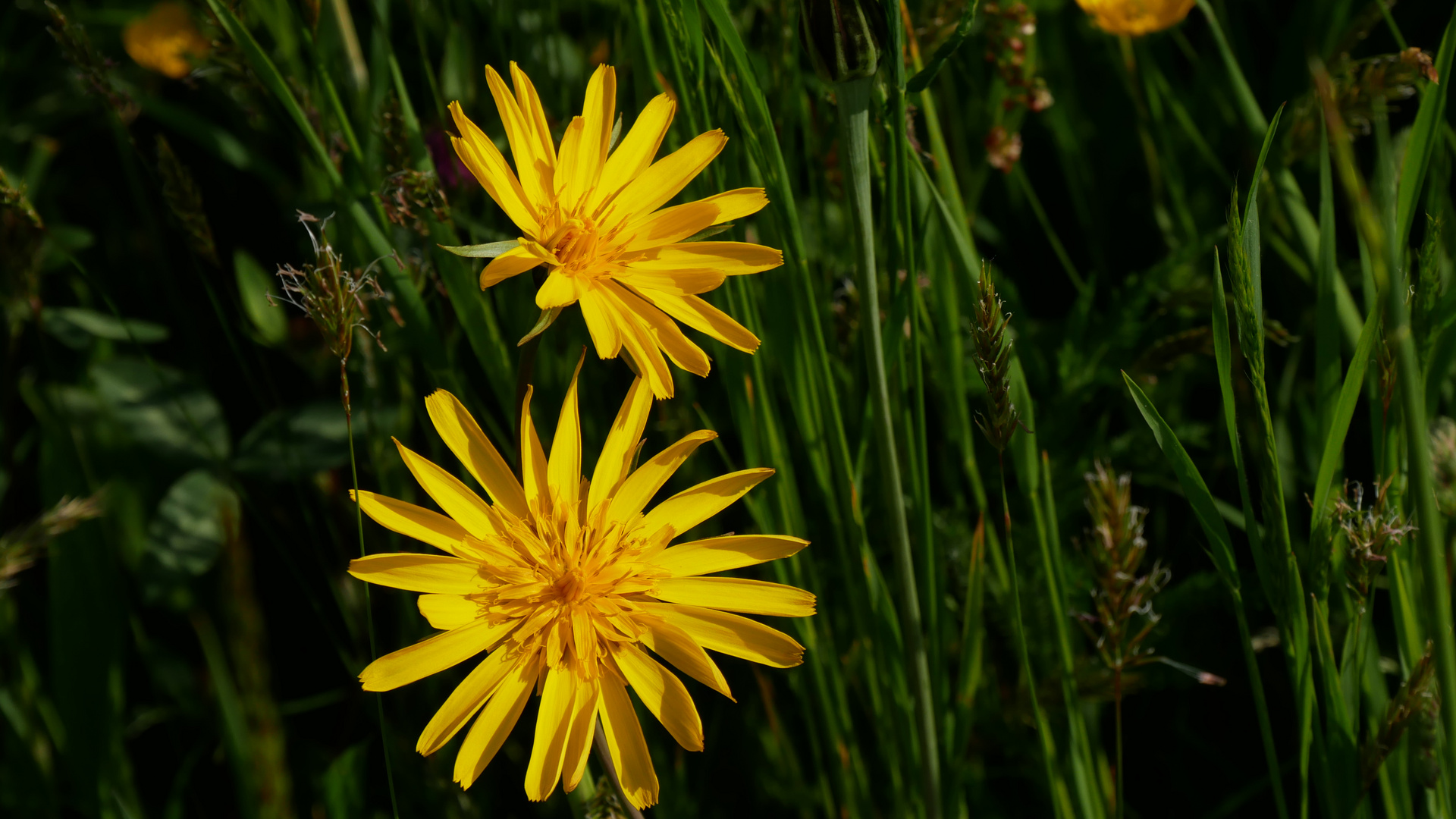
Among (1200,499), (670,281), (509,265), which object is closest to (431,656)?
(509,265)

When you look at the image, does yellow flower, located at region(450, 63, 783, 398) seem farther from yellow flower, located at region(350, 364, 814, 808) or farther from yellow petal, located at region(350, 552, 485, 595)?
yellow petal, located at region(350, 552, 485, 595)

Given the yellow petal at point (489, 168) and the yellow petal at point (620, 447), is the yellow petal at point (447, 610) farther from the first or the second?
the yellow petal at point (489, 168)

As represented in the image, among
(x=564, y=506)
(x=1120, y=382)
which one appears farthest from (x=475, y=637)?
(x=1120, y=382)

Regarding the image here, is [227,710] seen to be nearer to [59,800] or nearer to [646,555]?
[59,800]

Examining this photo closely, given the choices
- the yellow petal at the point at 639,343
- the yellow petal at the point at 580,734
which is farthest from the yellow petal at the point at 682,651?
the yellow petal at the point at 639,343

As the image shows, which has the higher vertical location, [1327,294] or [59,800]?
[1327,294]

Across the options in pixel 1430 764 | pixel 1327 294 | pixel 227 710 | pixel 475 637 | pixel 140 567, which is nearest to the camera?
pixel 475 637

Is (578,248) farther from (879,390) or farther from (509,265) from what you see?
(879,390)
